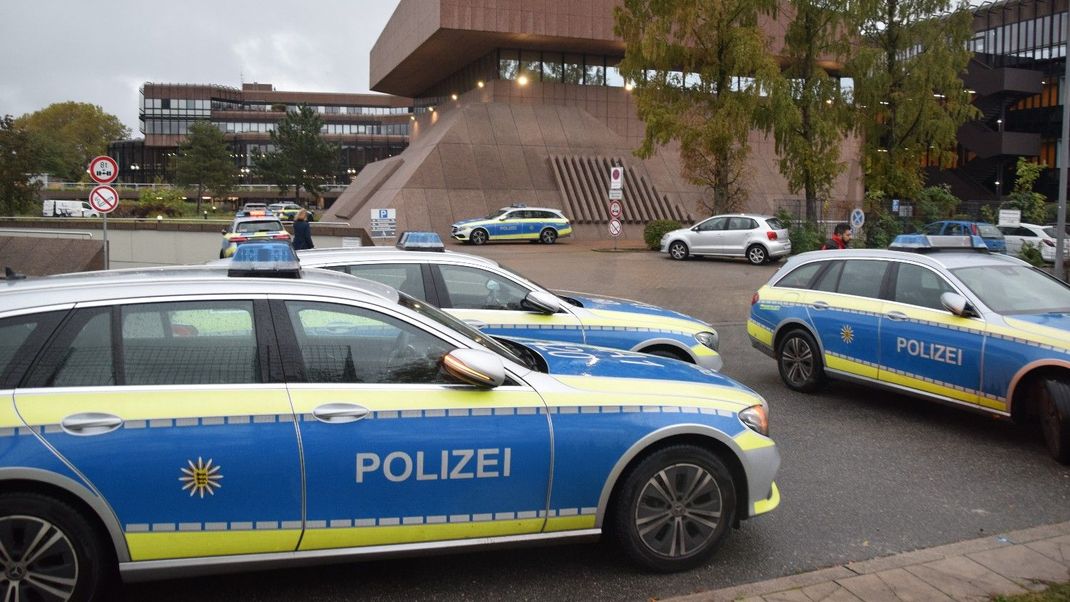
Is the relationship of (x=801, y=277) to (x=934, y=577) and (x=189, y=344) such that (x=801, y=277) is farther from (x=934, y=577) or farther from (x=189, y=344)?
(x=189, y=344)

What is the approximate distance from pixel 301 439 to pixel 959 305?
568 centimetres

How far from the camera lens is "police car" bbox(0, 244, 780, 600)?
11.6 feet

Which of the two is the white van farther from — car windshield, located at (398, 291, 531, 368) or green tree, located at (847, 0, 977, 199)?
car windshield, located at (398, 291, 531, 368)

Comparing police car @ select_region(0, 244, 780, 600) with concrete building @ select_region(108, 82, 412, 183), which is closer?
police car @ select_region(0, 244, 780, 600)

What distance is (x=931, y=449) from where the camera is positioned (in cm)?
679

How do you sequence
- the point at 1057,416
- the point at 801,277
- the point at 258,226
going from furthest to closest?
the point at 258,226 → the point at 801,277 → the point at 1057,416

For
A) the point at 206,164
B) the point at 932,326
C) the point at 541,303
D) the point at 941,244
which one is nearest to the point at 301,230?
the point at 541,303

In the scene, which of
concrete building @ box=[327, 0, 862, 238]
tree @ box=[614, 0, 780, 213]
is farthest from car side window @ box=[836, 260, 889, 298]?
concrete building @ box=[327, 0, 862, 238]

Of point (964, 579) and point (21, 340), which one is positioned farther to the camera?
point (964, 579)

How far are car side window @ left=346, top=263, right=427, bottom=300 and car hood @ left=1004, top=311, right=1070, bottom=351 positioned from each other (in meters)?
4.88

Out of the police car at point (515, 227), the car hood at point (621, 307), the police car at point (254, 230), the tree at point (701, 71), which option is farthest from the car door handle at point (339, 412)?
the police car at point (515, 227)

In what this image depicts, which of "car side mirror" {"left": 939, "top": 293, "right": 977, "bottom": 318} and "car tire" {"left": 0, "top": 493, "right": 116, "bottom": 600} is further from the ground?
"car side mirror" {"left": 939, "top": 293, "right": 977, "bottom": 318}

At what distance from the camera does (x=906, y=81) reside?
28.4 m

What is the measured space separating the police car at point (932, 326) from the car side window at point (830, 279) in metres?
0.01
